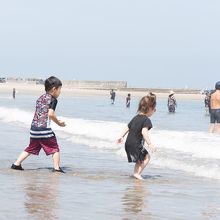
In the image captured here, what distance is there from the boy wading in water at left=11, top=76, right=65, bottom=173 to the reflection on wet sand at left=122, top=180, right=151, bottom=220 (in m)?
1.51

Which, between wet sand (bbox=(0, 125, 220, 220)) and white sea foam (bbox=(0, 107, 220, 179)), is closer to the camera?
wet sand (bbox=(0, 125, 220, 220))

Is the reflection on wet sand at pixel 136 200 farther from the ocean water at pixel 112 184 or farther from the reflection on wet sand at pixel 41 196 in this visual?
the reflection on wet sand at pixel 41 196

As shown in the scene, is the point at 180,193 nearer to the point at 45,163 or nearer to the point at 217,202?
the point at 217,202

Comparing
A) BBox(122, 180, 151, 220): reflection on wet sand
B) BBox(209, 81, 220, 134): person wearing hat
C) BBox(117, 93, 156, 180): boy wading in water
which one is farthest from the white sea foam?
BBox(209, 81, 220, 134): person wearing hat

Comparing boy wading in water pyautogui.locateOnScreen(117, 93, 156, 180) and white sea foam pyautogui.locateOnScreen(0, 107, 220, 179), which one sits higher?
boy wading in water pyautogui.locateOnScreen(117, 93, 156, 180)

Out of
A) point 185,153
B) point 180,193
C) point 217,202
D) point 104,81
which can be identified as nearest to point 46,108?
point 180,193

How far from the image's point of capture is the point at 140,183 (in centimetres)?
859

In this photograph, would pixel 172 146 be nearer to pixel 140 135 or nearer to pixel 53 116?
pixel 140 135

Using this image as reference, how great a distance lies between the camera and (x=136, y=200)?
7.03 metres

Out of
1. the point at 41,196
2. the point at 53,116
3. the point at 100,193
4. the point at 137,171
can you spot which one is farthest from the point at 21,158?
the point at 41,196

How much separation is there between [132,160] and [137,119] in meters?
0.57

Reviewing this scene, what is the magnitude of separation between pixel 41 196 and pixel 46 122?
8.27 feet

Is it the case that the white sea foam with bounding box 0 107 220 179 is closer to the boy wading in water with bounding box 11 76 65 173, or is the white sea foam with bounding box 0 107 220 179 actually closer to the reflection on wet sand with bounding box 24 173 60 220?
the boy wading in water with bounding box 11 76 65 173

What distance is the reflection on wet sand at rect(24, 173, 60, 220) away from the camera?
597cm
